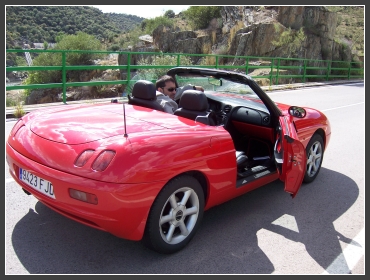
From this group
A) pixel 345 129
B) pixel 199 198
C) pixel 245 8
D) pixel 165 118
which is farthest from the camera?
pixel 245 8

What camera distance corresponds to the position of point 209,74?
4.20 m

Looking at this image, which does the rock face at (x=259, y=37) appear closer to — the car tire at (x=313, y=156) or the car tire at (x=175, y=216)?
the car tire at (x=313, y=156)

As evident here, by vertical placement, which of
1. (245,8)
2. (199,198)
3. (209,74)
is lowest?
(199,198)

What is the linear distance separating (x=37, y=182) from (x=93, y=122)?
677mm

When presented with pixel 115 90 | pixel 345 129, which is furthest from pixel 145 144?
pixel 115 90

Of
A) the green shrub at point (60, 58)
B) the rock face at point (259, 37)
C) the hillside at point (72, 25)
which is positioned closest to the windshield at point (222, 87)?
the green shrub at point (60, 58)

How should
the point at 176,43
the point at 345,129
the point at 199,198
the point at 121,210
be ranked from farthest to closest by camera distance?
the point at 176,43 → the point at 345,129 → the point at 199,198 → the point at 121,210

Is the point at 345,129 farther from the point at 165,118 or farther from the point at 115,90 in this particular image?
the point at 115,90

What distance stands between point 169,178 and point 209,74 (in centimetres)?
170

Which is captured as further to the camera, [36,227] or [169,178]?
[36,227]

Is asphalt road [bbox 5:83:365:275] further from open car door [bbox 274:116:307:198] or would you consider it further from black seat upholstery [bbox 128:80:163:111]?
black seat upholstery [bbox 128:80:163:111]

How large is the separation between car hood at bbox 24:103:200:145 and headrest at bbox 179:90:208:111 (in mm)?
200

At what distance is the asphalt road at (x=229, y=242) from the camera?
9.57 feet

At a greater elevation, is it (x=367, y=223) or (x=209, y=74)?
(x=209, y=74)
